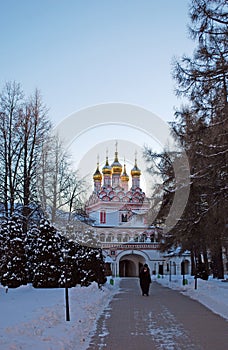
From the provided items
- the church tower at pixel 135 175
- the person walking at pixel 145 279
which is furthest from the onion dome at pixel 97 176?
the person walking at pixel 145 279

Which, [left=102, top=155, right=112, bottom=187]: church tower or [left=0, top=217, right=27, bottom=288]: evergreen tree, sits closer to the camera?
[left=0, top=217, right=27, bottom=288]: evergreen tree

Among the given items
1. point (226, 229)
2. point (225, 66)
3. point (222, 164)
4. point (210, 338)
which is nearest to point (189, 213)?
point (226, 229)

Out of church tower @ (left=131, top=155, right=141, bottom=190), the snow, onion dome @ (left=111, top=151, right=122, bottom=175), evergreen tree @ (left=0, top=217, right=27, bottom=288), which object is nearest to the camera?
the snow

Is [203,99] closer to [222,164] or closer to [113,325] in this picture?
[222,164]

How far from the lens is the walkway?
7789mm

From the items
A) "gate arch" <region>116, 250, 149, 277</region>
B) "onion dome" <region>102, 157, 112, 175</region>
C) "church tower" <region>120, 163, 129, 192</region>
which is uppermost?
"onion dome" <region>102, 157, 112, 175</region>

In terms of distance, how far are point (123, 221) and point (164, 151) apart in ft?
156

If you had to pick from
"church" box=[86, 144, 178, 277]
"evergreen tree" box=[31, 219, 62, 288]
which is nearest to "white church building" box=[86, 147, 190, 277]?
"church" box=[86, 144, 178, 277]

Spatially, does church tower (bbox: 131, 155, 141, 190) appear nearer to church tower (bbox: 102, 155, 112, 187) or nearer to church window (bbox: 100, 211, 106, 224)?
church tower (bbox: 102, 155, 112, 187)

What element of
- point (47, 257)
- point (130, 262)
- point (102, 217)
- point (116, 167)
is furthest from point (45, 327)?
point (116, 167)

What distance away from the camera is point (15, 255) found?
19750 millimetres

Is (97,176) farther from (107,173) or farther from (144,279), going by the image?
(144,279)

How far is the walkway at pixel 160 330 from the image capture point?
779 cm

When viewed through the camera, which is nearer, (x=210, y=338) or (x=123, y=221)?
(x=210, y=338)
